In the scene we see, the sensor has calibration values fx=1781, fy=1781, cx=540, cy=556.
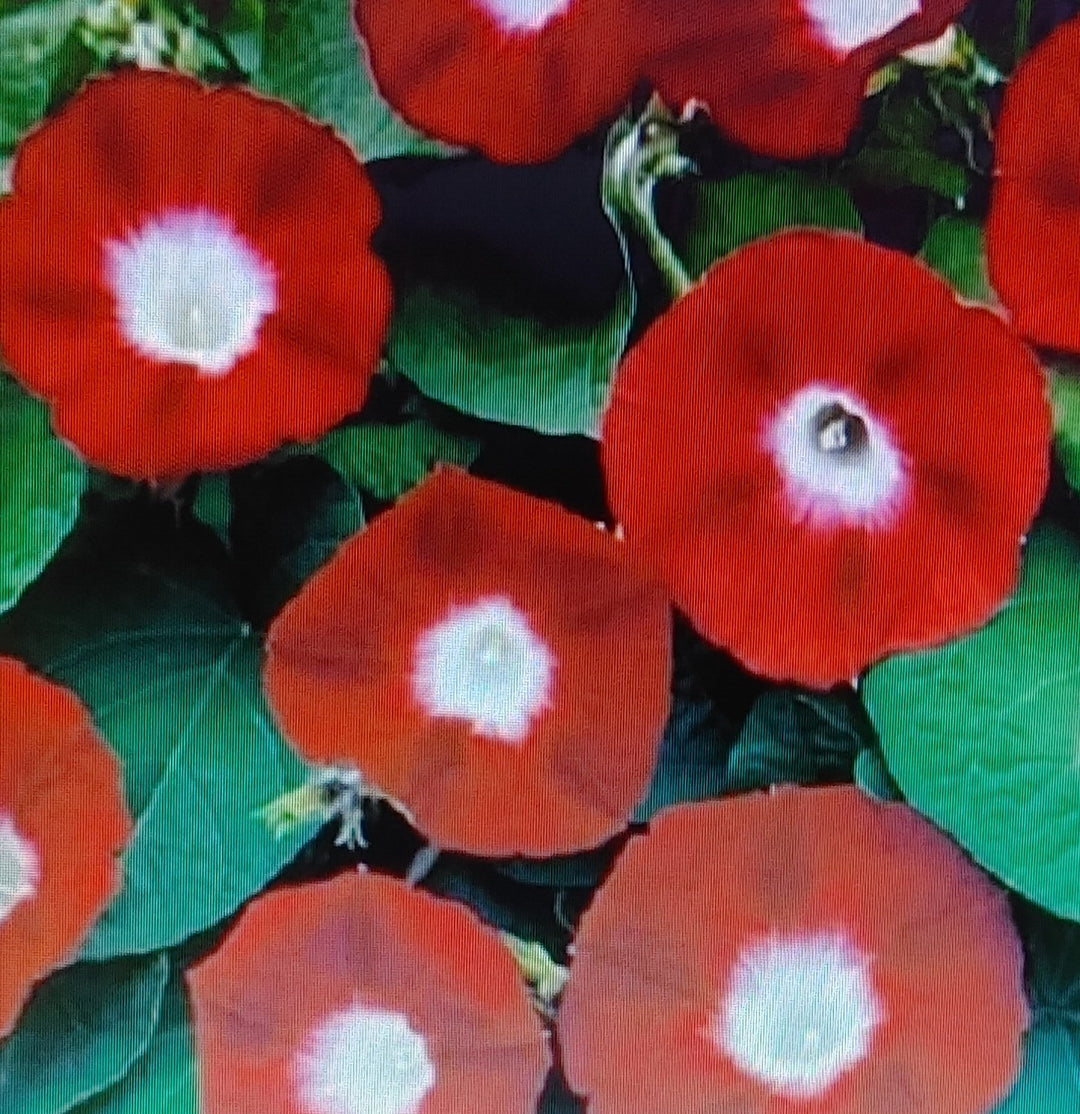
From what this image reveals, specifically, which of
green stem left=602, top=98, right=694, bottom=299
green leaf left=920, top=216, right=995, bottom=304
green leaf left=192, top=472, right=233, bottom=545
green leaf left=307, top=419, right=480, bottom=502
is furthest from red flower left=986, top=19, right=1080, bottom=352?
green leaf left=192, top=472, right=233, bottom=545

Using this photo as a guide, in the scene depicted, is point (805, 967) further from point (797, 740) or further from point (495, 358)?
point (495, 358)

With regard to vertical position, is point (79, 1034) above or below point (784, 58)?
below

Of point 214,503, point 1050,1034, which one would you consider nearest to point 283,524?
point 214,503

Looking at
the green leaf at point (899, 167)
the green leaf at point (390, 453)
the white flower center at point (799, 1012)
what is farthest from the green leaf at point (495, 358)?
the white flower center at point (799, 1012)

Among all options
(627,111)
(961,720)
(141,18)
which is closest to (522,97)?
(627,111)

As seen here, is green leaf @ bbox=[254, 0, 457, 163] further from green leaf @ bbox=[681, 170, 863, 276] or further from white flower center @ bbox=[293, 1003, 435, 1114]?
white flower center @ bbox=[293, 1003, 435, 1114]

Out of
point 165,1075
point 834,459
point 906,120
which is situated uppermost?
point 906,120
